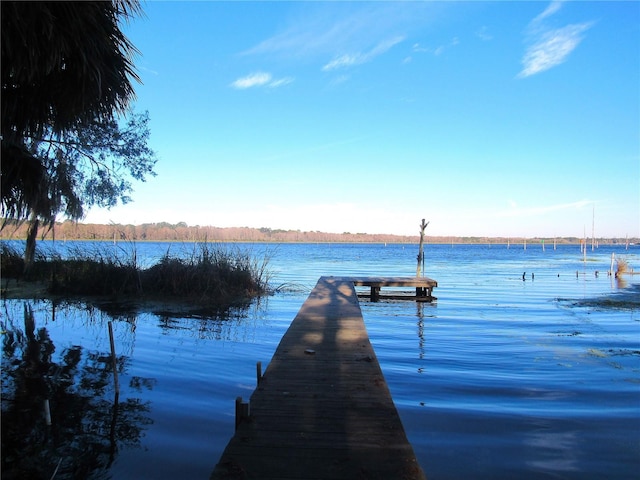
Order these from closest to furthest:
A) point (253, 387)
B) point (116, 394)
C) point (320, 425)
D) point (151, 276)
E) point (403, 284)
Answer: point (320, 425)
point (116, 394)
point (253, 387)
point (151, 276)
point (403, 284)

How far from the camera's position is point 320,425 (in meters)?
4.36

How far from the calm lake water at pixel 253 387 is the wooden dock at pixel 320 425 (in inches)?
25.7

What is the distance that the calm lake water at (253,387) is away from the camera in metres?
4.61

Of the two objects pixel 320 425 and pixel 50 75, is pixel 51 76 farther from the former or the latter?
pixel 320 425

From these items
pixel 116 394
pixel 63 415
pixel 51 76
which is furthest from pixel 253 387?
pixel 51 76

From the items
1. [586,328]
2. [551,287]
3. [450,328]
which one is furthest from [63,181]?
[551,287]

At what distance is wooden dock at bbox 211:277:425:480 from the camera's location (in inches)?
138

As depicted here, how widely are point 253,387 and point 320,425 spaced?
2.80m

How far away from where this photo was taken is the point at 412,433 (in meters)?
5.34

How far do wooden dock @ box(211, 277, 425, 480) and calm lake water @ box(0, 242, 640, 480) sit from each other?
65 centimetres

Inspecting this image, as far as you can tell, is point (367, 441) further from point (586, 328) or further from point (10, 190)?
point (586, 328)

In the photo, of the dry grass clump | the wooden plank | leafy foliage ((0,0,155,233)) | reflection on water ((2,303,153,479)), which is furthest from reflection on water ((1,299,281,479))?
the wooden plank

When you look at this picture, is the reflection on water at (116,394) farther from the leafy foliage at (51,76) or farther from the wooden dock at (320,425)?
the leafy foliage at (51,76)

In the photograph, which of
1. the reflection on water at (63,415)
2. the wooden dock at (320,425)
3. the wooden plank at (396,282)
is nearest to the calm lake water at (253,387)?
the reflection on water at (63,415)
